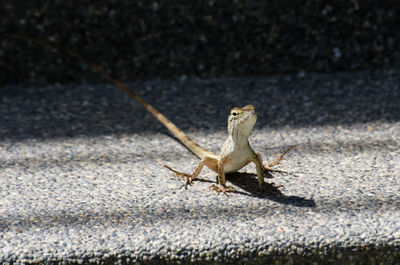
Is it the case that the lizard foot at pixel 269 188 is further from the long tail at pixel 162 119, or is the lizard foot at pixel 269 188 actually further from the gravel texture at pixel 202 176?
the long tail at pixel 162 119

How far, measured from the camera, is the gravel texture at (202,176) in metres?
1.50

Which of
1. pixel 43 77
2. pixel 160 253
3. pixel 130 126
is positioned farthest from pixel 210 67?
pixel 160 253

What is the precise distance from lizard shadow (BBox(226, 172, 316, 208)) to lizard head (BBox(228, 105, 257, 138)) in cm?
21

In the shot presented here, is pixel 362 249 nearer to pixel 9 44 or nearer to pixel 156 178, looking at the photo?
pixel 156 178

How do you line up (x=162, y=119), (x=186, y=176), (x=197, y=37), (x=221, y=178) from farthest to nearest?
(x=197, y=37) < (x=162, y=119) < (x=186, y=176) < (x=221, y=178)

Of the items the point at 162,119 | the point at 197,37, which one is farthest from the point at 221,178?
the point at 197,37

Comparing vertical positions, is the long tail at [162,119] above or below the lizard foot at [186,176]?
above

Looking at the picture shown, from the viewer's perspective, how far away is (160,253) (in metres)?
1.49

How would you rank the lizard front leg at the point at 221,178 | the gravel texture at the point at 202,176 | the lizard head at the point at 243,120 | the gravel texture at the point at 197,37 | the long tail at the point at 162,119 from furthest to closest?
the gravel texture at the point at 197,37 → the long tail at the point at 162,119 → the lizard front leg at the point at 221,178 → the lizard head at the point at 243,120 → the gravel texture at the point at 202,176

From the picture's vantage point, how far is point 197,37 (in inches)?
116

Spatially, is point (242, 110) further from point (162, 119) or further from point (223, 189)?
point (162, 119)

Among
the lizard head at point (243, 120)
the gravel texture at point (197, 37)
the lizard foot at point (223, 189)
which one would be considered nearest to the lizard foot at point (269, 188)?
the lizard foot at point (223, 189)

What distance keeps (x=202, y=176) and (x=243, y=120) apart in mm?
372

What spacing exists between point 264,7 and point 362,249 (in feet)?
5.69
